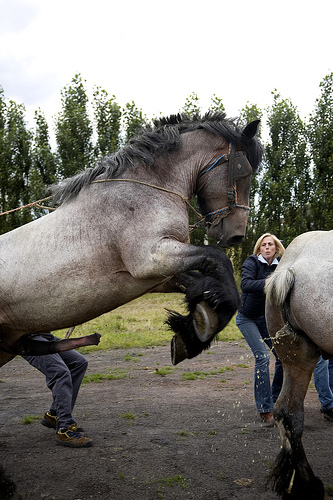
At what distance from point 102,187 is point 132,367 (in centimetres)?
597

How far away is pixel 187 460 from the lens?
4520 millimetres

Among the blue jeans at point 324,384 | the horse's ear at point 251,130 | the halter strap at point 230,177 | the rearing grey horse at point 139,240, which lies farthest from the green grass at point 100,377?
the horse's ear at point 251,130

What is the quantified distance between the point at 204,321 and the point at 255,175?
17879 millimetres

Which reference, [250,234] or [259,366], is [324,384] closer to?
[259,366]

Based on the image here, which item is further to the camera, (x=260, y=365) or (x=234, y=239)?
(x=260, y=365)

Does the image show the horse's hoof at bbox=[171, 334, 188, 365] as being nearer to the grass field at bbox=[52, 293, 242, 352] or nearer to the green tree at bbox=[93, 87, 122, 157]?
the grass field at bbox=[52, 293, 242, 352]

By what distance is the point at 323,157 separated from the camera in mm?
21719

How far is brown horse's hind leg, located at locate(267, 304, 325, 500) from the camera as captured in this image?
3.65 meters

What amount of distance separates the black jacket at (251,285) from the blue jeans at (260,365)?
0.13 meters

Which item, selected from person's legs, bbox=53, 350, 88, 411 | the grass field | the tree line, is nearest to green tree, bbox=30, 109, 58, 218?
the tree line

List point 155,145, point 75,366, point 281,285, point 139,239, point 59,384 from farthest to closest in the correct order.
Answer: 1. point 75,366
2. point 59,384
3. point 281,285
4. point 155,145
5. point 139,239

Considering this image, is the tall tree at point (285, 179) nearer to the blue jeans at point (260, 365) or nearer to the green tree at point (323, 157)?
the green tree at point (323, 157)

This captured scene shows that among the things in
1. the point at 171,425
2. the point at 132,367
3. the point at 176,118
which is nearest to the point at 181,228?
the point at 176,118

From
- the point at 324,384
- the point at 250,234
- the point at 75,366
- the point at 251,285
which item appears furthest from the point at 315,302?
the point at 250,234
